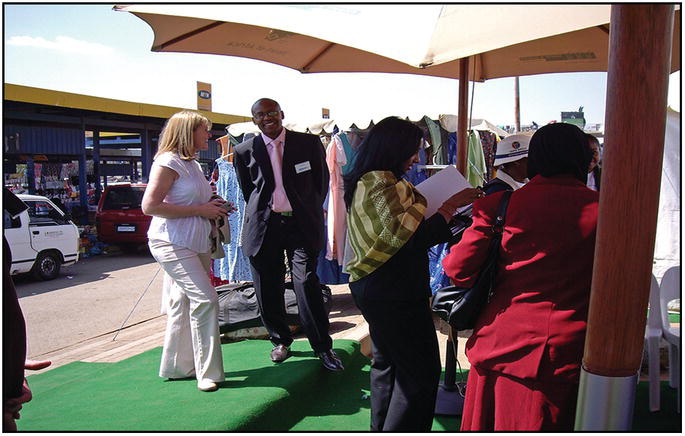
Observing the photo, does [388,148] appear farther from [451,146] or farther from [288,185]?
[451,146]

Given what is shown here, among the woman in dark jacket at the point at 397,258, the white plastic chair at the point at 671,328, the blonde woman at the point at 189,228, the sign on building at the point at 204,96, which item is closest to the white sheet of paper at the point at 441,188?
the woman in dark jacket at the point at 397,258

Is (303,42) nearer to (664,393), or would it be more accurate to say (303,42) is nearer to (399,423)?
(399,423)

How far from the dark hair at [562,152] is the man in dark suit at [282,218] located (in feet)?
7.19

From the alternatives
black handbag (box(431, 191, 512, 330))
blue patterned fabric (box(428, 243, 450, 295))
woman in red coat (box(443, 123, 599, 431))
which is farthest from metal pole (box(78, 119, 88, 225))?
woman in red coat (box(443, 123, 599, 431))

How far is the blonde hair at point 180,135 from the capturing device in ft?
11.8

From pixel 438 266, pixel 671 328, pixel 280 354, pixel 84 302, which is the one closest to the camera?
pixel 671 328

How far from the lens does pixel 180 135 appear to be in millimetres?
3611

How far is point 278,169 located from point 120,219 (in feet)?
40.9

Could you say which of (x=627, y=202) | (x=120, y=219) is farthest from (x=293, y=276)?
(x=120, y=219)

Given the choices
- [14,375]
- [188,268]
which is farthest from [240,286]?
[14,375]

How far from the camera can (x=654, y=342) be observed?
3605 millimetres

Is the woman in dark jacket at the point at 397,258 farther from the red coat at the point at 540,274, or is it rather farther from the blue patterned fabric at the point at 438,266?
the blue patterned fabric at the point at 438,266

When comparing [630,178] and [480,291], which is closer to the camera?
[630,178]

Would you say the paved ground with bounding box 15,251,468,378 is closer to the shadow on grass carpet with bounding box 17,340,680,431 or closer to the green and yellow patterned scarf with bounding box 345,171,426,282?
the shadow on grass carpet with bounding box 17,340,680,431
